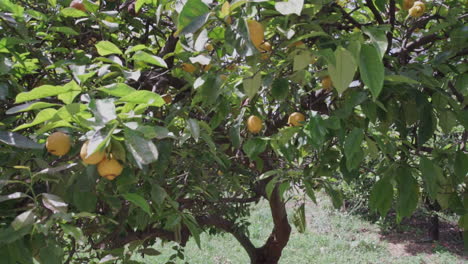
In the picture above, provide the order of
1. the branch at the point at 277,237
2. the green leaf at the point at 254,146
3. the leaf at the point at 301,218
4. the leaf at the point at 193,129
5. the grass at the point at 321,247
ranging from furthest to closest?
the grass at the point at 321,247 → the branch at the point at 277,237 → the leaf at the point at 301,218 → the green leaf at the point at 254,146 → the leaf at the point at 193,129

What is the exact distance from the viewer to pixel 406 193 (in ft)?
3.57

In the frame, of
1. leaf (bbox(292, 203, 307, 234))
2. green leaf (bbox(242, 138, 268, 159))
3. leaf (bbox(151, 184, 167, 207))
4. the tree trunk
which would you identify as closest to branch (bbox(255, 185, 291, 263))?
the tree trunk

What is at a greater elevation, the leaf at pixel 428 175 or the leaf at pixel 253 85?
the leaf at pixel 253 85

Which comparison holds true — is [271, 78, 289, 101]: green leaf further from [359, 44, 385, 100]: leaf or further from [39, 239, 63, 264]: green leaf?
[39, 239, 63, 264]: green leaf

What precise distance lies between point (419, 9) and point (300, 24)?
0.64 metres

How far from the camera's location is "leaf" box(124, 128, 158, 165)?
0.67 metres

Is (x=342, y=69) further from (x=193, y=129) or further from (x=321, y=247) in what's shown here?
(x=321, y=247)

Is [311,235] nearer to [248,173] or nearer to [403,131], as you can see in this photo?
[248,173]

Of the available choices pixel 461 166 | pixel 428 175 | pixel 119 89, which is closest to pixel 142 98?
pixel 119 89

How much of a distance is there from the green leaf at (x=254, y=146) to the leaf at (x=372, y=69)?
61cm

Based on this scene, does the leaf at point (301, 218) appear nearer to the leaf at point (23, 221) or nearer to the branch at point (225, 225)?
the branch at point (225, 225)

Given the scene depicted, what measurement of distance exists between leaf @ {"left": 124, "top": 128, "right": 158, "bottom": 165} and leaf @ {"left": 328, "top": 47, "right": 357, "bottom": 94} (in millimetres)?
315

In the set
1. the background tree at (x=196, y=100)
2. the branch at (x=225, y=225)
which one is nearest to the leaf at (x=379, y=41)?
the background tree at (x=196, y=100)

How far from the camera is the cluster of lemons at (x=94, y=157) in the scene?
74 centimetres
